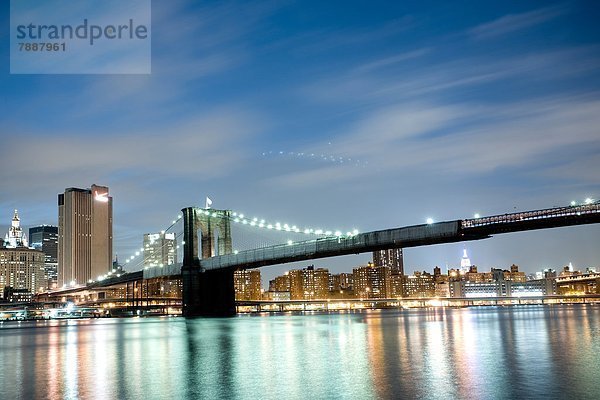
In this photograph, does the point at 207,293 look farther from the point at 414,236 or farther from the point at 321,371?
the point at 321,371

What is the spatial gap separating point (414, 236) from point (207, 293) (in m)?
36.4

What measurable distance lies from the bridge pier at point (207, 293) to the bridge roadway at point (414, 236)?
1.89 m

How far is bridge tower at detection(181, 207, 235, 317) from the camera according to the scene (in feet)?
311

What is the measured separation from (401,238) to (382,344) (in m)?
39.5

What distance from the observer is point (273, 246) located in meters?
91.9

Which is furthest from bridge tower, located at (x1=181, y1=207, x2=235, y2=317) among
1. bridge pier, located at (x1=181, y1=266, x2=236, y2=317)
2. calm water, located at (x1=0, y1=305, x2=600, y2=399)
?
calm water, located at (x1=0, y1=305, x2=600, y2=399)

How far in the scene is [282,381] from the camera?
70.6 ft

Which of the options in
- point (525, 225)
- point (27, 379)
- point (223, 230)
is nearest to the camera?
point (27, 379)

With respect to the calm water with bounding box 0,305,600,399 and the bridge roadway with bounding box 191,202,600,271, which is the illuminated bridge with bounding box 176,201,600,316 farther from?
the calm water with bounding box 0,305,600,399

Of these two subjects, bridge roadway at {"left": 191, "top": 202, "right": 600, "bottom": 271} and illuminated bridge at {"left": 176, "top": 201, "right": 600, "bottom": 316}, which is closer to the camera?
bridge roadway at {"left": 191, "top": 202, "right": 600, "bottom": 271}

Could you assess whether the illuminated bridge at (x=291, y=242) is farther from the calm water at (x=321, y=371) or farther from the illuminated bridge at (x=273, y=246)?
the calm water at (x=321, y=371)

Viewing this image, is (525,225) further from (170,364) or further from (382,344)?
(170,364)

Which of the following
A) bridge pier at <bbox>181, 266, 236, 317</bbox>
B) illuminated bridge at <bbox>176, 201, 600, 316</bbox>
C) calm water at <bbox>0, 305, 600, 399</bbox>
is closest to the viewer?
calm water at <bbox>0, 305, 600, 399</bbox>

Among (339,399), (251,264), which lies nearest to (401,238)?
(251,264)
